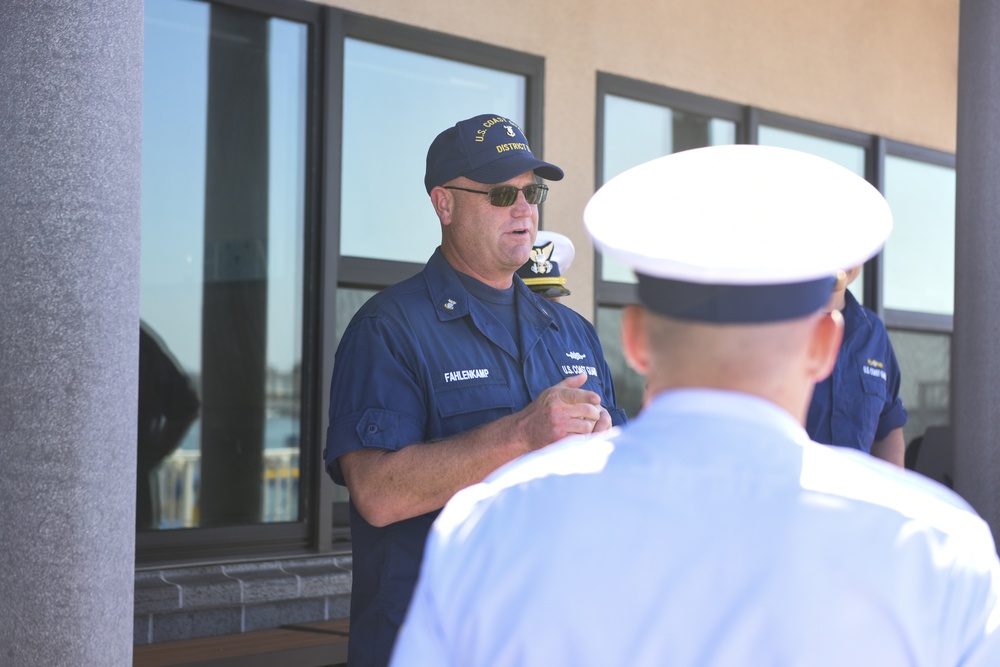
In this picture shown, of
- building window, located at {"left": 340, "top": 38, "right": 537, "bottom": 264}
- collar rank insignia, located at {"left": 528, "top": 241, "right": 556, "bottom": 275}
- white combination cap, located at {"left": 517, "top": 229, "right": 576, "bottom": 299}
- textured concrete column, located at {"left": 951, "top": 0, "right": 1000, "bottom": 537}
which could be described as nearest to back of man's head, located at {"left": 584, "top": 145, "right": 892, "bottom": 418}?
white combination cap, located at {"left": 517, "top": 229, "right": 576, "bottom": 299}

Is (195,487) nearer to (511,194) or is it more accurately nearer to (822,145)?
(511,194)

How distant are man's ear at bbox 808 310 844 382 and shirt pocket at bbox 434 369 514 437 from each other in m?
1.42

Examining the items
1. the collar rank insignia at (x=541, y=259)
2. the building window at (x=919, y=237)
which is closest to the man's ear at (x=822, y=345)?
the collar rank insignia at (x=541, y=259)

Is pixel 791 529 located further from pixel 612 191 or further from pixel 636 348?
pixel 612 191

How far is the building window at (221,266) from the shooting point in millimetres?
4695

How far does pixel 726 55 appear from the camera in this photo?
21.1 ft

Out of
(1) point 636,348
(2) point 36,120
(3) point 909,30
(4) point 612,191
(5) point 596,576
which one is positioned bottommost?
(5) point 596,576

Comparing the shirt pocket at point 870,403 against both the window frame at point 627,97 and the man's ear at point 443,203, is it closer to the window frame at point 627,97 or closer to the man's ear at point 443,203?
the man's ear at point 443,203

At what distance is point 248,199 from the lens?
4922 millimetres

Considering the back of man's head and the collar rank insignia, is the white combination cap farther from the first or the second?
the back of man's head

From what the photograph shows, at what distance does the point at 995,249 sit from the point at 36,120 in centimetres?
324

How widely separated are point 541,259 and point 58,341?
6.70 feet

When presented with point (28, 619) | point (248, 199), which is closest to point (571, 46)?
point (248, 199)

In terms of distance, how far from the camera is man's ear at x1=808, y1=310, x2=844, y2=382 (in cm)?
112
